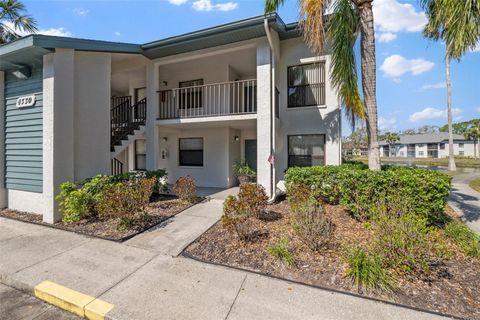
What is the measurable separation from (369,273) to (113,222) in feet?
18.8

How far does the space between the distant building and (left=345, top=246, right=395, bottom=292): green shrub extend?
61.4 m

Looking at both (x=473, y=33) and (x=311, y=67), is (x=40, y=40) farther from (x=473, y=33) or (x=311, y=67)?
(x=473, y=33)

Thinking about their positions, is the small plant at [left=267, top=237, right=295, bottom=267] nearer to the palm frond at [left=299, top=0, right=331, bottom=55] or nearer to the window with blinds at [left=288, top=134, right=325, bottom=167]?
the palm frond at [left=299, top=0, right=331, bottom=55]

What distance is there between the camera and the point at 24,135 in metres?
6.80

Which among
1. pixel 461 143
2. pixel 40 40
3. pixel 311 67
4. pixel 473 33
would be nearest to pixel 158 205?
pixel 40 40

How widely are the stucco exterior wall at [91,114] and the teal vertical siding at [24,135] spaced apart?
0.92m

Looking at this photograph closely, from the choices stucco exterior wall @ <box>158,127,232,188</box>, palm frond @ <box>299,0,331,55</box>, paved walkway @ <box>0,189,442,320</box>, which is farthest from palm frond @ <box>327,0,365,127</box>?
stucco exterior wall @ <box>158,127,232,188</box>

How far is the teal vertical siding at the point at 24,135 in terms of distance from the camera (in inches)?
256

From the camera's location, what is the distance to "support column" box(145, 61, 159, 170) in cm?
897

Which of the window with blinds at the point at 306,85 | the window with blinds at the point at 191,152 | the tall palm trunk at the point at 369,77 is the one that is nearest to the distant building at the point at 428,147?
the window with blinds at the point at 306,85

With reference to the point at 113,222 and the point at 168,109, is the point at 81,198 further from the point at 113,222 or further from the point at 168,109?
the point at 168,109

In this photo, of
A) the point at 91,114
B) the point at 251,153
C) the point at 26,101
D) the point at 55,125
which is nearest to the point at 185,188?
the point at 91,114

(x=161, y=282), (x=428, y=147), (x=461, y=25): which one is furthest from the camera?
(x=428, y=147)

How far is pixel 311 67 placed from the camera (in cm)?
884
